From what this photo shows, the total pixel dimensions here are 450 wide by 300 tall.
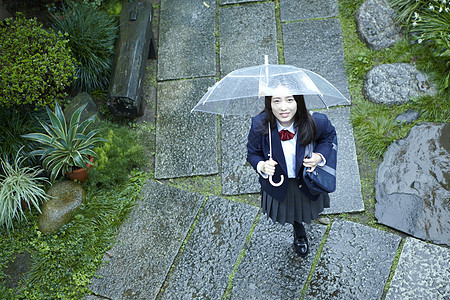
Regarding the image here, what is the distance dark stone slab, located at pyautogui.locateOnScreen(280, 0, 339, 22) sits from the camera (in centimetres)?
515

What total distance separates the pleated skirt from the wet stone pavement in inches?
22.4

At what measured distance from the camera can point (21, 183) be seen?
13.5ft

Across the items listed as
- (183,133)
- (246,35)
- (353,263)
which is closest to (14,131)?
(183,133)

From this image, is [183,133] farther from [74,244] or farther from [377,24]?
[377,24]

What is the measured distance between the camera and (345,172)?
13.4 ft

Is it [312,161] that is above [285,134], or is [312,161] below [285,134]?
below

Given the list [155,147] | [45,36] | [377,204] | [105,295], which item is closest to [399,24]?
[377,204]

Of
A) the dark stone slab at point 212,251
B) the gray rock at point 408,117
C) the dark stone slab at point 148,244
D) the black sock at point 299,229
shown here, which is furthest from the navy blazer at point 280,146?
the gray rock at point 408,117

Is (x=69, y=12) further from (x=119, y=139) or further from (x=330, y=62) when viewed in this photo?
(x=330, y=62)

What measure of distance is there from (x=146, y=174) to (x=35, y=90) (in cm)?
123

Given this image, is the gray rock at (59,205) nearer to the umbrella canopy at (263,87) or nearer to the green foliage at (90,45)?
the green foliage at (90,45)

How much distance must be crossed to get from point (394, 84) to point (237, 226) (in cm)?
203

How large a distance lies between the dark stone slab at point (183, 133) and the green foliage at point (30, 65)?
3.25 ft

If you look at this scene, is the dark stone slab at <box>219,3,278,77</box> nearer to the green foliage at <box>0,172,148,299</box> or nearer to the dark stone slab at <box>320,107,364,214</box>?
the dark stone slab at <box>320,107,364,214</box>
